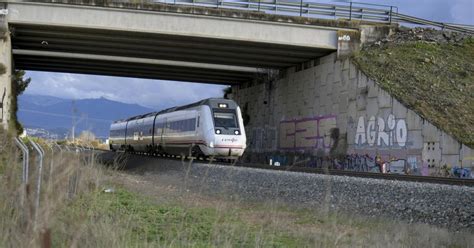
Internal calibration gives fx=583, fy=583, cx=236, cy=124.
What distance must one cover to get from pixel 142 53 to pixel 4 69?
30.4 ft

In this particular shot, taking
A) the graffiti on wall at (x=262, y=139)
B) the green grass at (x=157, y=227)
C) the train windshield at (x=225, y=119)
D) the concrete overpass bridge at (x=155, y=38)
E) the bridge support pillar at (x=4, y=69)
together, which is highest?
the concrete overpass bridge at (x=155, y=38)

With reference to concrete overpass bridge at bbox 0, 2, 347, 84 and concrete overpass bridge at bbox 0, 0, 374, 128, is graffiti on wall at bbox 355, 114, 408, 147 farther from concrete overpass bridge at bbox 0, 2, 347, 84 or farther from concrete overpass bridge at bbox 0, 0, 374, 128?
concrete overpass bridge at bbox 0, 2, 347, 84

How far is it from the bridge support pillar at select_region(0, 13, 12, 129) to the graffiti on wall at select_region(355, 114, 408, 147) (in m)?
18.5

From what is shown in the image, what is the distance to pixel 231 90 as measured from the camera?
52.6m

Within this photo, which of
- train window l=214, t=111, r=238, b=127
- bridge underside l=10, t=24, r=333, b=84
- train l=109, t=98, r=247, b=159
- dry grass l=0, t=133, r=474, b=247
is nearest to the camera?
dry grass l=0, t=133, r=474, b=247

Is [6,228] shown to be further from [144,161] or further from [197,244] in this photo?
[144,161]

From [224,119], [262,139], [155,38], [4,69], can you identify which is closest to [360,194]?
[224,119]

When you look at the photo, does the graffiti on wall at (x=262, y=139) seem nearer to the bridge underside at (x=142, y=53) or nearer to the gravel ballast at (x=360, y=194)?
the bridge underside at (x=142, y=53)

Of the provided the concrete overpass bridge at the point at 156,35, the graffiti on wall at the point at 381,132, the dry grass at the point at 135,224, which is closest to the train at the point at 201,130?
the concrete overpass bridge at the point at 156,35

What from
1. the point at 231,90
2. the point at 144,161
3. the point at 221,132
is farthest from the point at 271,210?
the point at 231,90

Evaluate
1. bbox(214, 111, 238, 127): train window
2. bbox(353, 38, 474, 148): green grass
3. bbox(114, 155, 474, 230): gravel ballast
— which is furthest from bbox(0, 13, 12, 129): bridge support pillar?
bbox(353, 38, 474, 148): green grass

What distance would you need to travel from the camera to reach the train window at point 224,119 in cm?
2934

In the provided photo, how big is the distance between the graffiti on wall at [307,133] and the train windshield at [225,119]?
21.7 feet

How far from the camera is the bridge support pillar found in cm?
3020
